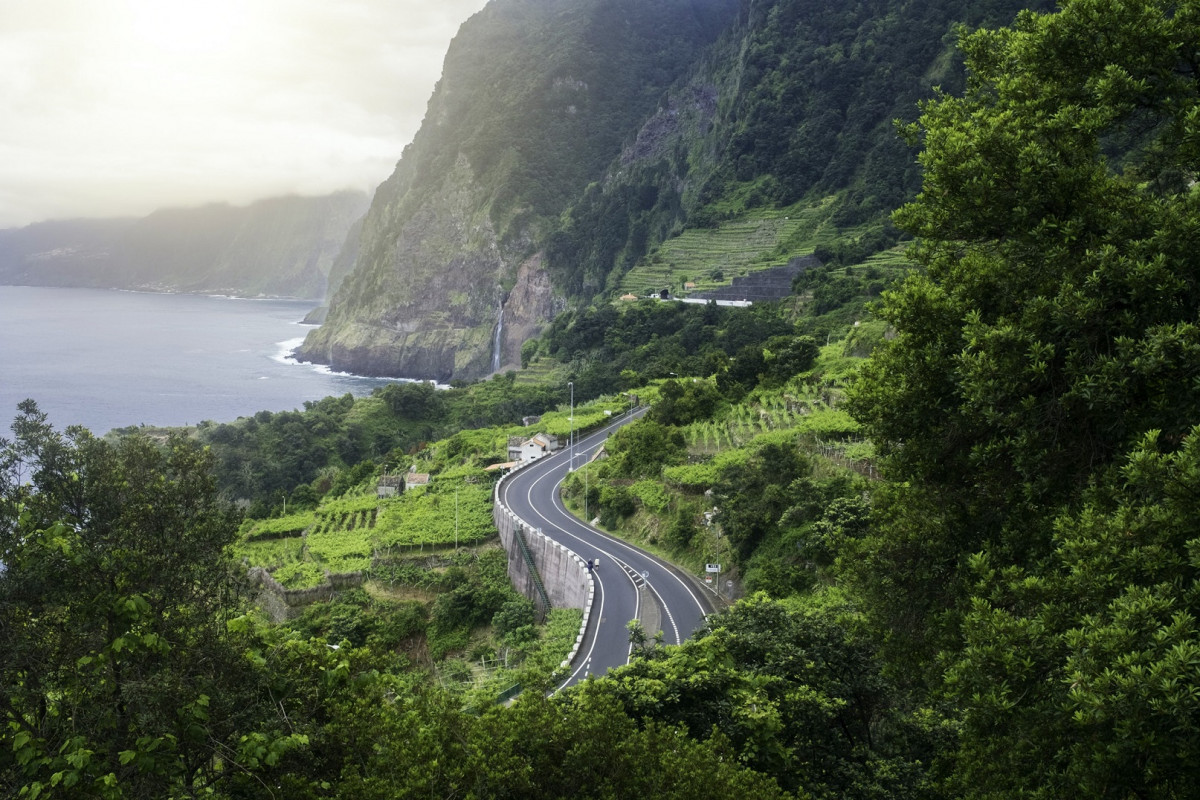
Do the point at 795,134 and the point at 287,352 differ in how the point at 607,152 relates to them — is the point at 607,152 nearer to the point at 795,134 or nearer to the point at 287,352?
the point at 795,134

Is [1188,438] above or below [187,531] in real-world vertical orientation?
above

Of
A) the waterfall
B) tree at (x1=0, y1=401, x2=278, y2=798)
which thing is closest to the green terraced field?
the waterfall

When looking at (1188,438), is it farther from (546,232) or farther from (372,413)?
(546,232)

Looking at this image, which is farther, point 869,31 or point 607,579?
point 869,31

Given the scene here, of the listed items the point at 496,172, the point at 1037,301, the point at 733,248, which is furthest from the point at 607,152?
the point at 1037,301

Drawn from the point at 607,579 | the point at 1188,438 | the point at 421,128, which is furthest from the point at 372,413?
the point at 421,128

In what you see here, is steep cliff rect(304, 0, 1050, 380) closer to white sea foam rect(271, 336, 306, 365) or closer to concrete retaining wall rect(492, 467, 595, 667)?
white sea foam rect(271, 336, 306, 365)

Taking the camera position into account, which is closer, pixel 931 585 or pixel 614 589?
pixel 931 585
